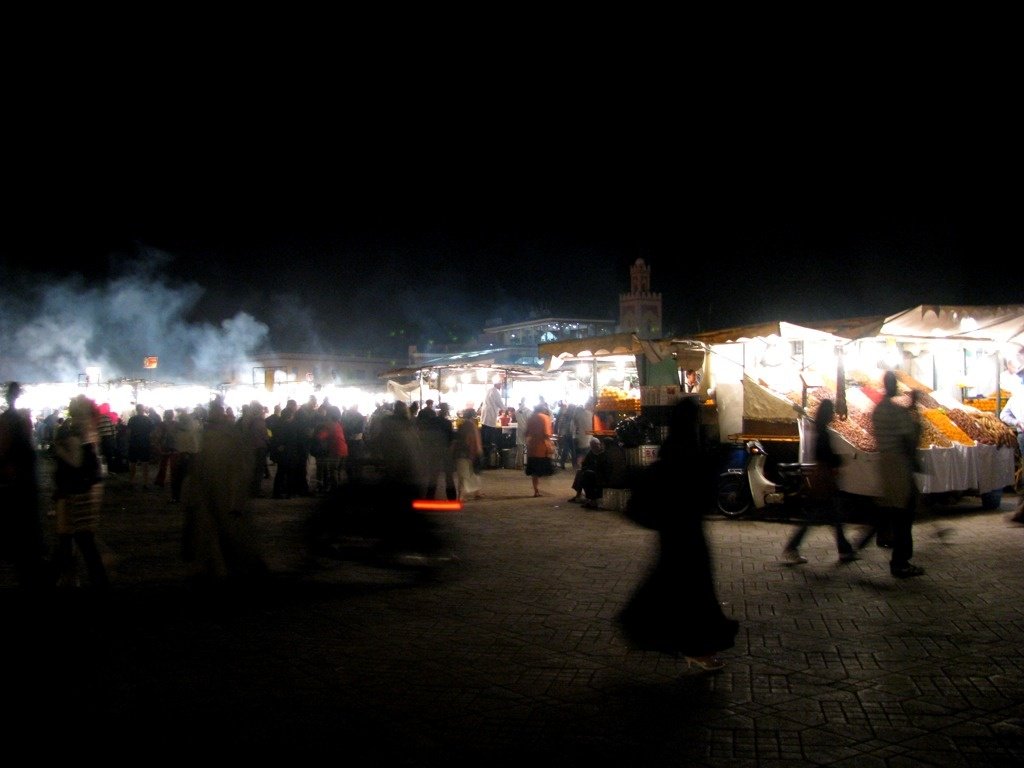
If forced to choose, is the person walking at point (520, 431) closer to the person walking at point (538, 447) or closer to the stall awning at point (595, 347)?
the stall awning at point (595, 347)

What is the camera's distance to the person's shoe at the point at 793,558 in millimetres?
8977

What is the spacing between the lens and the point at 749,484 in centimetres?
1246

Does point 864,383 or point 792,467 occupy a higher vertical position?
point 864,383

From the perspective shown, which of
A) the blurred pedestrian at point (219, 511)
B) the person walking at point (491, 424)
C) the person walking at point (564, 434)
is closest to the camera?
the blurred pedestrian at point (219, 511)

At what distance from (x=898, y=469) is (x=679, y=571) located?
403 centimetres

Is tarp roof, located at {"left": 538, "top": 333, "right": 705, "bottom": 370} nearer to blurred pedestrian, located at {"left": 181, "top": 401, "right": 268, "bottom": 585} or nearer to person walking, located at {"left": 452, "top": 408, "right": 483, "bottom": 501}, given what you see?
person walking, located at {"left": 452, "top": 408, "right": 483, "bottom": 501}

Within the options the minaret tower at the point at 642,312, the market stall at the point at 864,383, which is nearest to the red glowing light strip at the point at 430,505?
the market stall at the point at 864,383

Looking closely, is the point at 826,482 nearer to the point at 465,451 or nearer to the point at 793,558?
the point at 793,558

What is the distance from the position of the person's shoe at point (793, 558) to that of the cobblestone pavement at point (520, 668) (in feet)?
0.56

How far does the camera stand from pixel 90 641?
614 cm

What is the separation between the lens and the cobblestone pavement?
14.0 feet

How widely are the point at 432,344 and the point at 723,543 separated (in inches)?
2370

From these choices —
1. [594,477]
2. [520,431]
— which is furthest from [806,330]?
[520,431]

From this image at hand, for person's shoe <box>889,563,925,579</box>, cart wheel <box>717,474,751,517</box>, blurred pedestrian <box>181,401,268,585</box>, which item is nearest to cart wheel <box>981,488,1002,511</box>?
cart wheel <box>717,474,751,517</box>
